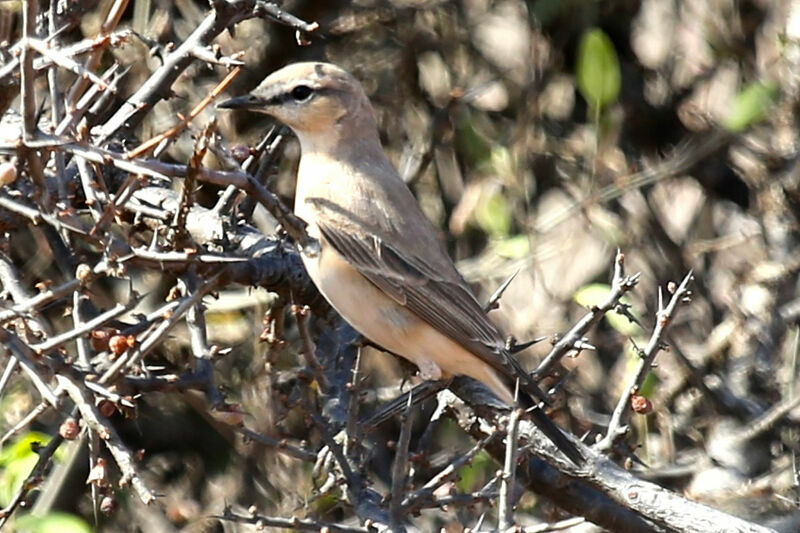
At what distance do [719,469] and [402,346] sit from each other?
157 cm

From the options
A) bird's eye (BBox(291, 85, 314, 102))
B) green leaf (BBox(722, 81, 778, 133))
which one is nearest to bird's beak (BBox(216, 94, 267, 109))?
bird's eye (BBox(291, 85, 314, 102))

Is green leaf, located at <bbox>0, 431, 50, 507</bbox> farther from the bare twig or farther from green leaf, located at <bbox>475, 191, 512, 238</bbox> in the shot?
green leaf, located at <bbox>475, 191, 512, 238</bbox>

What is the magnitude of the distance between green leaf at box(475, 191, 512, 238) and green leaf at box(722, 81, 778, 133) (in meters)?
1.09

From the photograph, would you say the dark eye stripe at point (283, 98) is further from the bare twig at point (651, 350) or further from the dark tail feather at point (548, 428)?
the bare twig at point (651, 350)

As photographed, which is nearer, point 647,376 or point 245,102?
point 245,102

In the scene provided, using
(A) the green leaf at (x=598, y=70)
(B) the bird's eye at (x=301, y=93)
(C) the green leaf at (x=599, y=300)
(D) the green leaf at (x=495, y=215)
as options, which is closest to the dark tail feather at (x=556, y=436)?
(C) the green leaf at (x=599, y=300)

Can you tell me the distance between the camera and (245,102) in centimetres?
473

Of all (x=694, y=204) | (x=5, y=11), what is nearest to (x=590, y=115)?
(x=694, y=204)

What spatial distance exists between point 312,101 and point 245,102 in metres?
0.35

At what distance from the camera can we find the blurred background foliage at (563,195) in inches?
228

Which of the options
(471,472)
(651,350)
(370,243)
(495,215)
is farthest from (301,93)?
(651,350)

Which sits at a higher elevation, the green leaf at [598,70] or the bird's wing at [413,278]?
the green leaf at [598,70]

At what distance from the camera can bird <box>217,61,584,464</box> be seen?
4.72 metres

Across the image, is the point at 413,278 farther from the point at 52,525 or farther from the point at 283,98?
the point at 52,525
